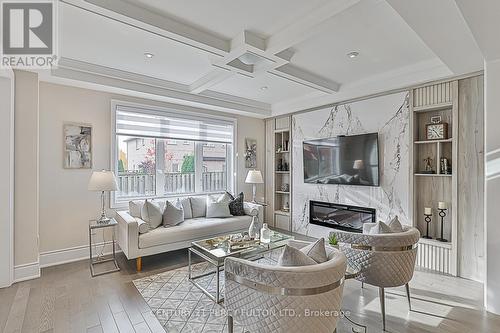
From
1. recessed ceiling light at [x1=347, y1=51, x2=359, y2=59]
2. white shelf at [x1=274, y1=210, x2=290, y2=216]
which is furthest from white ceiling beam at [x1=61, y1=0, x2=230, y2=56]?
white shelf at [x1=274, y1=210, x2=290, y2=216]

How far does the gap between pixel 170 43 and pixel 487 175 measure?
369 cm

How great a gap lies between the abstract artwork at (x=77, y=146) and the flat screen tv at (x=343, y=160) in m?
3.84

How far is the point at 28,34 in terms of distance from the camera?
261 centimetres

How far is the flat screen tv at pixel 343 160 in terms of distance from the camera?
4113mm

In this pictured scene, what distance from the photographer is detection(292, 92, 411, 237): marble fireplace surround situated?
381 cm

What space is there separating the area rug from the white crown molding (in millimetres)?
2787

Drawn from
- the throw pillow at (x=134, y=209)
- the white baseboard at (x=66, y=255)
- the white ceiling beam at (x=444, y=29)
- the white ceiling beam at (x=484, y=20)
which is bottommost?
the white baseboard at (x=66, y=255)

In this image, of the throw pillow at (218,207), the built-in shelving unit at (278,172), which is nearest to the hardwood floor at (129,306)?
the throw pillow at (218,207)

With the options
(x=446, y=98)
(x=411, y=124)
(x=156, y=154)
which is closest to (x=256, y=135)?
(x=156, y=154)

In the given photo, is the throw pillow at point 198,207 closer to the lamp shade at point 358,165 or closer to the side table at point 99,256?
the side table at point 99,256

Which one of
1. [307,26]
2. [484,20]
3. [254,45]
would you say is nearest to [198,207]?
[254,45]

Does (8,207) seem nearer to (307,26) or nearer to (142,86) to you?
(142,86)

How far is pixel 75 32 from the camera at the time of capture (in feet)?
8.71

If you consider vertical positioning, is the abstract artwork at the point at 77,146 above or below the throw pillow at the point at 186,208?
above
